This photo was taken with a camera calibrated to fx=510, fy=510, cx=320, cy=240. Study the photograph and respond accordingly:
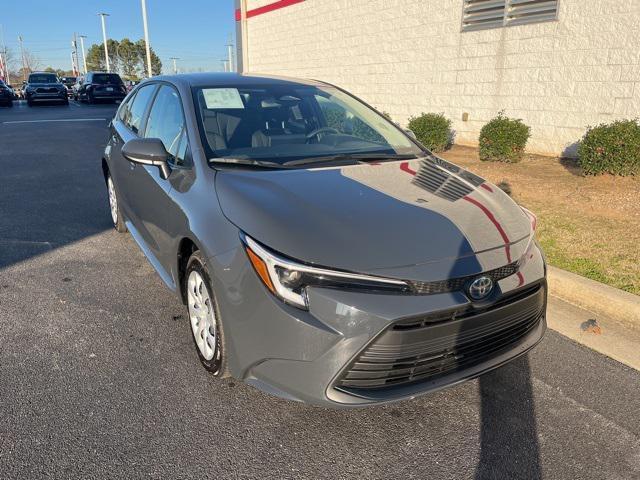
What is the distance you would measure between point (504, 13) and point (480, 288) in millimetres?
8708

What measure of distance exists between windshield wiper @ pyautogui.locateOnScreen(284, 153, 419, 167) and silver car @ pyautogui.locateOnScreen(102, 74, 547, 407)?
0.6 inches

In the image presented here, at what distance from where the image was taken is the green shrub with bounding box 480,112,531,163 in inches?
315

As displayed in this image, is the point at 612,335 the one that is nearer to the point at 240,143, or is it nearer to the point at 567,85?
the point at 240,143

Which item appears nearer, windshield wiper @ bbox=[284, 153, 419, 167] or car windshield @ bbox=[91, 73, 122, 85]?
windshield wiper @ bbox=[284, 153, 419, 167]

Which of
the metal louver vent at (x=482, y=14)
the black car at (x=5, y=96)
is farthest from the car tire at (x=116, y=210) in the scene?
the black car at (x=5, y=96)

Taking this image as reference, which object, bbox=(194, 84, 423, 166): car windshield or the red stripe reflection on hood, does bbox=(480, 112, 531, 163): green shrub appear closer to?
bbox=(194, 84, 423, 166): car windshield

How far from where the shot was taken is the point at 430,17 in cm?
1090

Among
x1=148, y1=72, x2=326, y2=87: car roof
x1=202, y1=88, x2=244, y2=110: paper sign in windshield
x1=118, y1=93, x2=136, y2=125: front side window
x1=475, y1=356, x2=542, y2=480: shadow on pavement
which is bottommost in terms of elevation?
x1=475, y1=356, x2=542, y2=480: shadow on pavement

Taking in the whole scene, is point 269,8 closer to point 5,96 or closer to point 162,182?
point 5,96

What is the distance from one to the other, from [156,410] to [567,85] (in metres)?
8.28

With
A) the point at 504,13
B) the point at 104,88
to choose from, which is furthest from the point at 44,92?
the point at 504,13

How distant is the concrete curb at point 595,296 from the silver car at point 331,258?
112cm

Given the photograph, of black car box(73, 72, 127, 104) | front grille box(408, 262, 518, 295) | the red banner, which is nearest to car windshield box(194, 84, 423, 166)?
front grille box(408, 262, 518, 295)

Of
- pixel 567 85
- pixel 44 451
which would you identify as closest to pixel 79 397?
pixel 44 451
